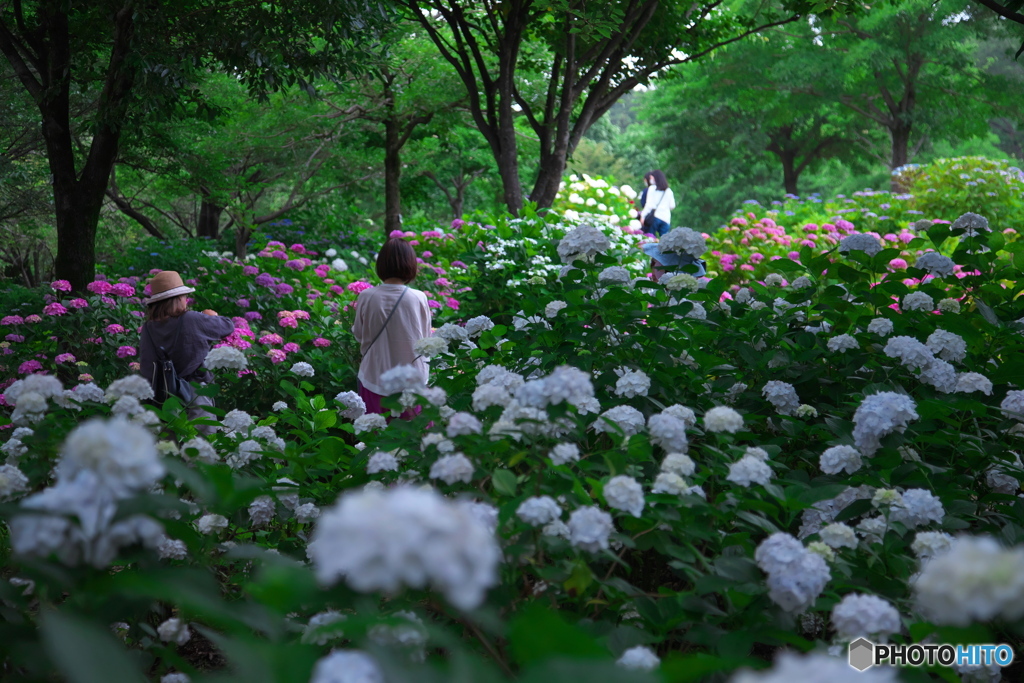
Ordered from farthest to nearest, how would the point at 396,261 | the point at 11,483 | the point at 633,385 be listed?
the point at 396,261 → the point at 633,385 → the point at 11,483

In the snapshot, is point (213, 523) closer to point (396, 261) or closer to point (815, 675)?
point (815, 675)

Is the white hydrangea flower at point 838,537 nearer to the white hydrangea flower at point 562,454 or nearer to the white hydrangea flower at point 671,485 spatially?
the white hydrangea flower at point 671,485

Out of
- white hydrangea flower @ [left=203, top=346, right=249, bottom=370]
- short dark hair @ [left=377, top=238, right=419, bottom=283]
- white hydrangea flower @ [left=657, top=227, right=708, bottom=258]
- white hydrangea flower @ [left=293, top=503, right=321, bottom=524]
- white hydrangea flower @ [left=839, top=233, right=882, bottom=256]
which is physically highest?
short dark hair @ [left=377, top=238, right=419, bottom=283]

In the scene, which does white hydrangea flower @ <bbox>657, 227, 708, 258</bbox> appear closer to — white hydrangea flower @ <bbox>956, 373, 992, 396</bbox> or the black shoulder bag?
white hydrangea flower @ <bbox>956, 373, 992, 396</bbox>

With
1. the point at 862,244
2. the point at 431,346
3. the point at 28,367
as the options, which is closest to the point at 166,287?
the point at 28,367

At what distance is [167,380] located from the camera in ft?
13.3

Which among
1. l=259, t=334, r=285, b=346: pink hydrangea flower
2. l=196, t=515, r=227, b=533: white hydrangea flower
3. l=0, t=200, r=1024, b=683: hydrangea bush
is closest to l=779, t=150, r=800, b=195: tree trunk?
l=259, t=334, r=285, b=346: pink hydrangea flower

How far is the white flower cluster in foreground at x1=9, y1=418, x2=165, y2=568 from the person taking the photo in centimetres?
90

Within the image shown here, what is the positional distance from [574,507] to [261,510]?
910mm

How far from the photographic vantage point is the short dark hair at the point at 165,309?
4.25 m

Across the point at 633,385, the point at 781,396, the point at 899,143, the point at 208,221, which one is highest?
the point at 899,143

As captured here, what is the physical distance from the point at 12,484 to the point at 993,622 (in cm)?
232

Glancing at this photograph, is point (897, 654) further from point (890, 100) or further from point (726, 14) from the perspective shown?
point (890, 100)

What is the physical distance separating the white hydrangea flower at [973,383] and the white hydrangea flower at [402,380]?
173 centimetres
